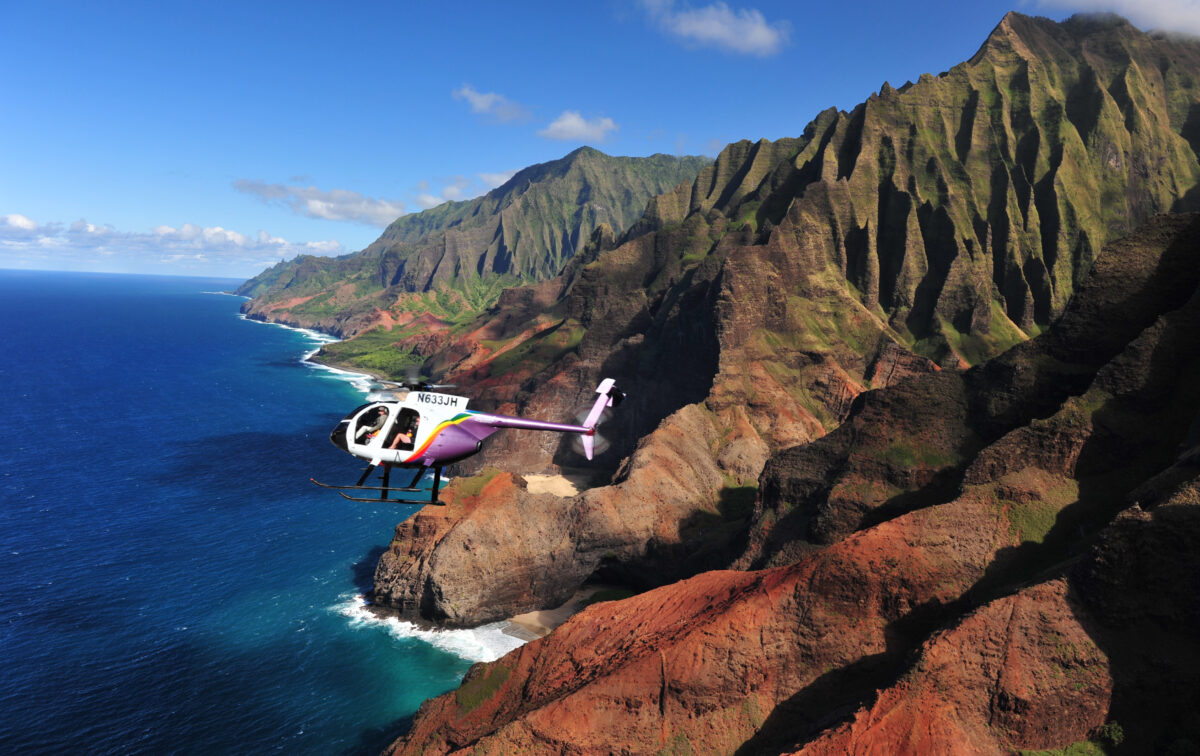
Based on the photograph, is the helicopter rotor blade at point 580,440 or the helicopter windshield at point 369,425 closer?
the helicopter windshield at point 369,425

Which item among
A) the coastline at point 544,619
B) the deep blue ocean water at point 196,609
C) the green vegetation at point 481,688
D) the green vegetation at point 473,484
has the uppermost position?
the green vegetation at point 473,484

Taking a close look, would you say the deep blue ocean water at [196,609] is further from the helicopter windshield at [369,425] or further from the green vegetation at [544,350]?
the green vegetation at [544,350]

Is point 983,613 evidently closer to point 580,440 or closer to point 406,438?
point 406,438

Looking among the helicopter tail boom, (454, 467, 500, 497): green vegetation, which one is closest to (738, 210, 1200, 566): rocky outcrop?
the helicopter tail boom

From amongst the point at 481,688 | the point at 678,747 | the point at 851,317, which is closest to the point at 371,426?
the point at 481,688

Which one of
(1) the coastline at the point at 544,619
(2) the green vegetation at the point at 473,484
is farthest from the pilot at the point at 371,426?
(2) the green vegetation at the point at 473,484

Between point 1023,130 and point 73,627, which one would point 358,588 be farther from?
point 1023,130

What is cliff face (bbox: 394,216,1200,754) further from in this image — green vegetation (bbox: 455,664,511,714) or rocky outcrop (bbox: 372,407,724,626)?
rocky outcrop (bbox: 372,407,724,626)
